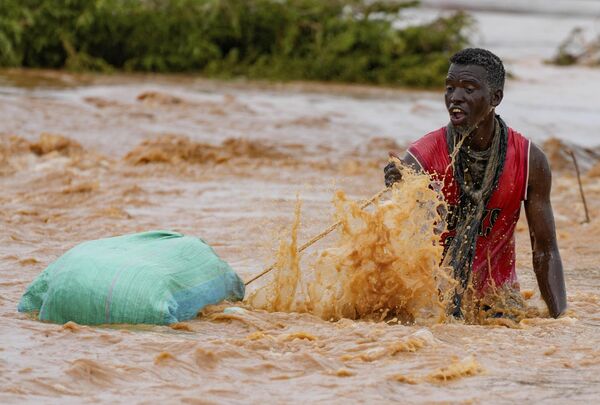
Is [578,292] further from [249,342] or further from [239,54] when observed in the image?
[239,54]

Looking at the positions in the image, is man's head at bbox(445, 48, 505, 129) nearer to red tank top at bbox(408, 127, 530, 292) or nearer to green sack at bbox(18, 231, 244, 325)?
red tank top at bbox(408, 127, 530, 292)

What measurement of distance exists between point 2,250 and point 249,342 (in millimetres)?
2671

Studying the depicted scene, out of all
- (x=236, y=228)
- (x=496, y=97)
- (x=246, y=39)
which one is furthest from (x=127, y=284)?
(x=246, y=39)

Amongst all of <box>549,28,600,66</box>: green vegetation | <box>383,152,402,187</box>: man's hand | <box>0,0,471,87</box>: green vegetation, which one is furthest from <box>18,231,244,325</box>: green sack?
<box>549,28,600,66</box>: green vegetation

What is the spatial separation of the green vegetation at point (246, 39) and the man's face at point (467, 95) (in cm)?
1167

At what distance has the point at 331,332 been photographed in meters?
4.96

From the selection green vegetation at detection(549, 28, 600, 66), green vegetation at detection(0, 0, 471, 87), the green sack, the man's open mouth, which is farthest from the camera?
green vegetation at detection(549, 28, 600, 66)

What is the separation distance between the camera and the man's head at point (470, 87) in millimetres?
5211

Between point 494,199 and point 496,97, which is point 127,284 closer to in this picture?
point 494,199

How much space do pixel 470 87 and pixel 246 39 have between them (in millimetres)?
12739

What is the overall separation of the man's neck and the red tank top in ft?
0.34

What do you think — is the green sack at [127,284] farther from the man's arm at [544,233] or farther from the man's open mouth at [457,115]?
the man's arm at [544,233]

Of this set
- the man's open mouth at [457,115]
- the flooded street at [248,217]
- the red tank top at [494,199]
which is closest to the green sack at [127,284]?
the flooded street at [248,217]

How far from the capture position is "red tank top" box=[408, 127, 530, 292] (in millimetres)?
5395
